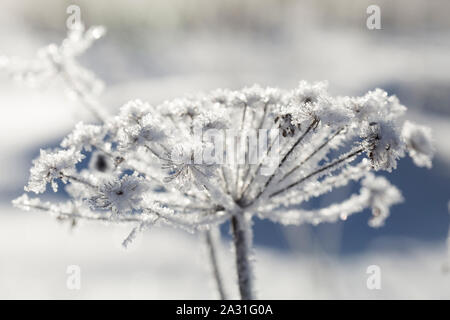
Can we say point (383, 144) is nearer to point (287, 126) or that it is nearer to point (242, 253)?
point (287, 126)

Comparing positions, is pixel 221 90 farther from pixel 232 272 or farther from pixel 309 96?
pixel 232 272

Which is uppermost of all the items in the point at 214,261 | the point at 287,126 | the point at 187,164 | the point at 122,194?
the point at 287,126

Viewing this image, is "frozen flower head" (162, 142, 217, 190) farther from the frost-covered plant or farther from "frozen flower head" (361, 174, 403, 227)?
"frozen flower head" (361, 174, 403, 227)

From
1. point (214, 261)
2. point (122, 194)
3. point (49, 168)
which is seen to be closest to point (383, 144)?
point (122, 194)

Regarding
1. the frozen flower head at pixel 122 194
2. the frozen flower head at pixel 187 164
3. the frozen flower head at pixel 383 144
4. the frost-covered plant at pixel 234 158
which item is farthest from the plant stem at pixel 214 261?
the frozen flower head at pixel 383 144

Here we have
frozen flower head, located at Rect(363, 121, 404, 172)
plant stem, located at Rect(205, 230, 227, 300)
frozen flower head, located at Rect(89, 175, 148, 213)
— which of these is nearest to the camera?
frozen flower head, located at Rect(89, 175, 148, 213)

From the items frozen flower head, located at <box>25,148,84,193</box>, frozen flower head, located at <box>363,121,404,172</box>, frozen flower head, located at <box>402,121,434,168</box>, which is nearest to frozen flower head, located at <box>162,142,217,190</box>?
frozen flower head, located at <box>25,148,84,193</box>
